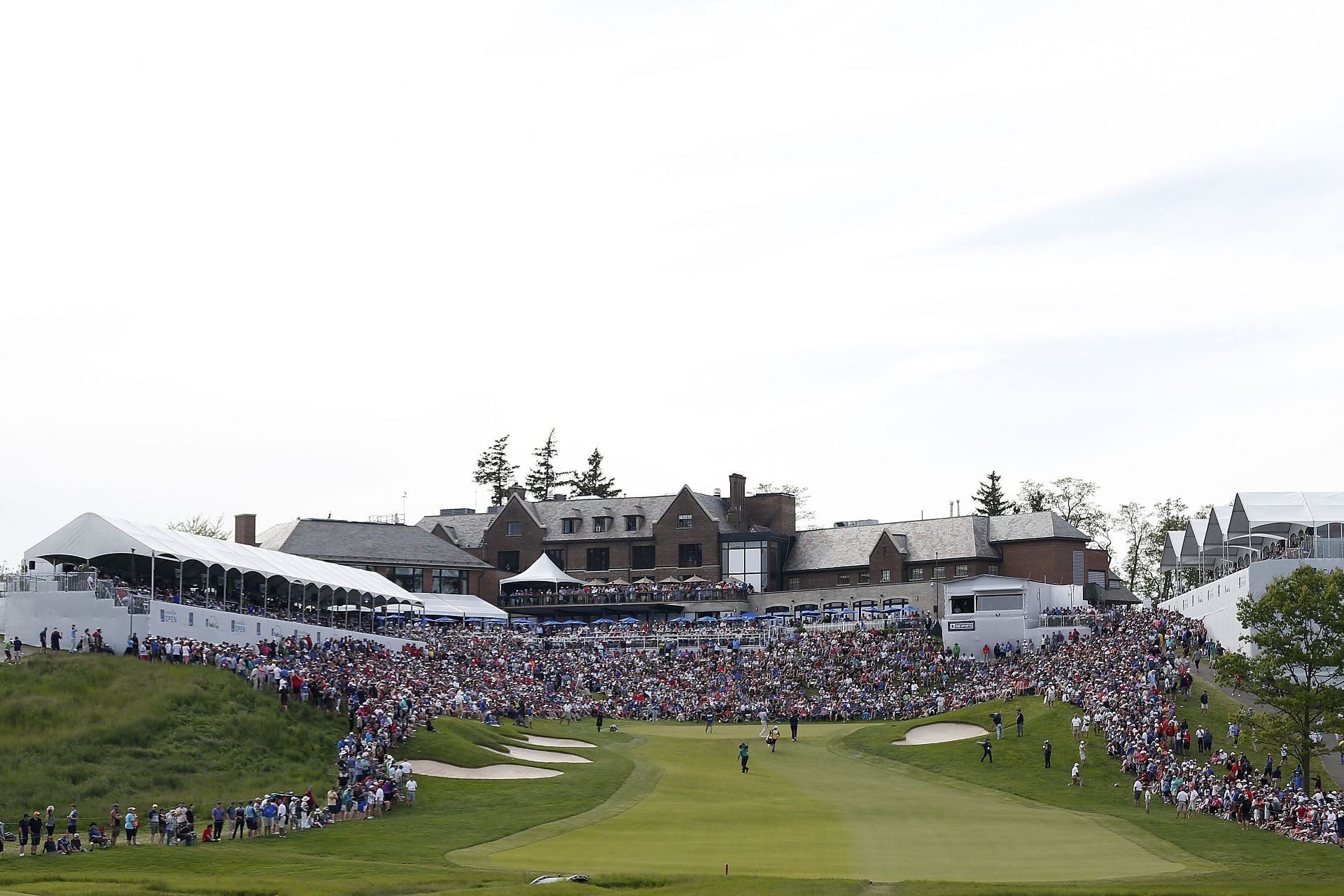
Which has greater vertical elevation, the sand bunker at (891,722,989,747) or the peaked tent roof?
the peaked tent roof

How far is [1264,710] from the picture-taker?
65250 millimetres

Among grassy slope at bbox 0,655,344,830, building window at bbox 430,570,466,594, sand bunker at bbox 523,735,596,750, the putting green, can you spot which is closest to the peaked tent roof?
building window at bbox 430,570,466,594

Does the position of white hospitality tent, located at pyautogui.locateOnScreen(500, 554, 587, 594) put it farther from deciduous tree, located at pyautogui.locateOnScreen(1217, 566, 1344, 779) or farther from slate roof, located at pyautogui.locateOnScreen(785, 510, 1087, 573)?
deciduous tree, located at pyautogui.locateOnScreen(1217, 566, 1344, 779)

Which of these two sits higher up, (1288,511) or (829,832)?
(1288,511)

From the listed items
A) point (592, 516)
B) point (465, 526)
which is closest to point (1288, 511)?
point (592, 516)

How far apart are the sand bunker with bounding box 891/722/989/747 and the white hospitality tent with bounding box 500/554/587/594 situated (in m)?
48.5

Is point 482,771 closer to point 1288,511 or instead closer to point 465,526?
point 1288,511

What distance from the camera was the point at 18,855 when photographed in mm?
42281

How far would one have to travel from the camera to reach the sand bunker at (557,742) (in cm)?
6947

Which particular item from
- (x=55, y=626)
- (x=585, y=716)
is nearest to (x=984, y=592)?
(x=585, y=716)

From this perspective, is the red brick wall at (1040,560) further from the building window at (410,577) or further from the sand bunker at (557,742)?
the sand bunker at (557,742)

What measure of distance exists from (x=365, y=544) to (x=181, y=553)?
166 feet

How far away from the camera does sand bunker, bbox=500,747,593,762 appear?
6531 centimetres

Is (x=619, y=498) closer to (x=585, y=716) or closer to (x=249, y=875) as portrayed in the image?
(x=585, y=716)
